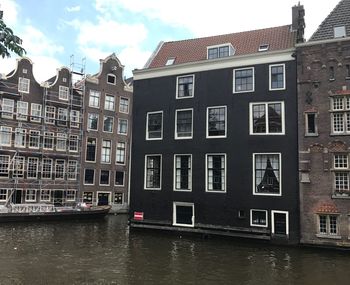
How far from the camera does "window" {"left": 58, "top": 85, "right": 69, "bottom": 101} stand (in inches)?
1745

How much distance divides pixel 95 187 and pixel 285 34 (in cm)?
2860

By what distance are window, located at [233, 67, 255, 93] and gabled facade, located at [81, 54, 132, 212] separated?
2385 centimetres

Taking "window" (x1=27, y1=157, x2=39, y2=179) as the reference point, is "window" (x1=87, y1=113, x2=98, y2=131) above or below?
above

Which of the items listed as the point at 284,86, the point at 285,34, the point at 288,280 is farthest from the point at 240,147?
the point at 288,280

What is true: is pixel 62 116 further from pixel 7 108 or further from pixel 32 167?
pixel 32 167

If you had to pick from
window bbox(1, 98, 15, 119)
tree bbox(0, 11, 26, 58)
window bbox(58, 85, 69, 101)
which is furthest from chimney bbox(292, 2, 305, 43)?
window bbox(1, 98, 15, 119)

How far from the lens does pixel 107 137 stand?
157 ft

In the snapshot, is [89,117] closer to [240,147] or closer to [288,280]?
[240,147]

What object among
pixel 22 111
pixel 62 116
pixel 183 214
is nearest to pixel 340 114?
pixel 183 214

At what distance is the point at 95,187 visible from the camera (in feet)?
153

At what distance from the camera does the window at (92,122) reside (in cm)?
4641

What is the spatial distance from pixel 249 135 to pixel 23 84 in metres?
26.4

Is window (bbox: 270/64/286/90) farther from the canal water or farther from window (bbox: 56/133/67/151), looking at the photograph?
window (bbox: 56/133/67/151)

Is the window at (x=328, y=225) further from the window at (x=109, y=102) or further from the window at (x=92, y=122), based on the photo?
the window at (x=109, y=102)
